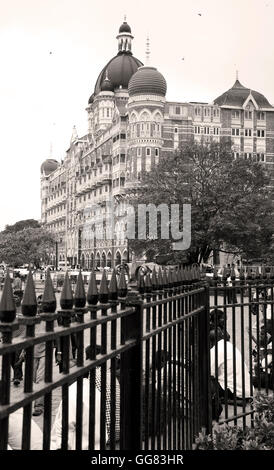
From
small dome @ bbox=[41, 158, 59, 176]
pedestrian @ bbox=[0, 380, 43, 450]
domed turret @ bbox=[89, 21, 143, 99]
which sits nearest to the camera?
pedestrian @ bbox=[0, 380, 43, 450]

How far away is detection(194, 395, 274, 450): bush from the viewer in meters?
3.55

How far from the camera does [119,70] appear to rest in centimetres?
7688

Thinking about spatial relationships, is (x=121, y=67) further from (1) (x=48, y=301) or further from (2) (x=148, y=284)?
(1) (x=48, y=301)

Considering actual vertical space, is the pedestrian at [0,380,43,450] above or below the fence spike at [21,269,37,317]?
below

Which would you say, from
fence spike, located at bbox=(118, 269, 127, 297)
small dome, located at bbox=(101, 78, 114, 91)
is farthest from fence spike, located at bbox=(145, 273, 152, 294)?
small dome, located at bbox=(101, 78, 114, 91)

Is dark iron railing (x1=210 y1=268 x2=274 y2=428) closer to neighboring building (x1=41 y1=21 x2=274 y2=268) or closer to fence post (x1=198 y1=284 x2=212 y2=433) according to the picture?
fence post (x1=198 y1=284 x2=212 y2=433)

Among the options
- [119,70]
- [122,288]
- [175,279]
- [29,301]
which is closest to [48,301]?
[29,301]

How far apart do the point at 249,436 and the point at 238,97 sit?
6032 centimetres

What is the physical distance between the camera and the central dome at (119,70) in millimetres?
76000

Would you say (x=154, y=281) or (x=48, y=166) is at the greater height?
(x=48, y=166)

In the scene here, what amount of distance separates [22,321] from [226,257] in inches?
2159

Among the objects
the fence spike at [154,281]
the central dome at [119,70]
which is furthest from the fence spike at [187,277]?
the central dome at [119,70]

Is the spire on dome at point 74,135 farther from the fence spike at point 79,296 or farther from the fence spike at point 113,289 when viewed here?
the fence spike at point 79,296
